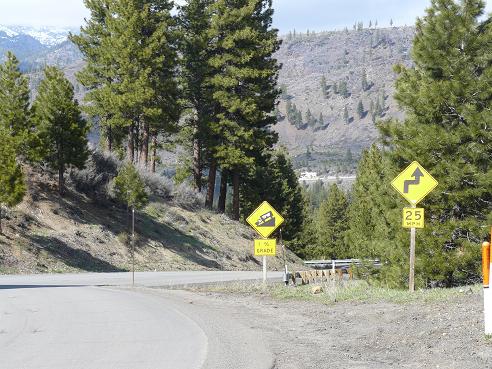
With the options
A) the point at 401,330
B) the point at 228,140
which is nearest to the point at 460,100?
the point at 401,330

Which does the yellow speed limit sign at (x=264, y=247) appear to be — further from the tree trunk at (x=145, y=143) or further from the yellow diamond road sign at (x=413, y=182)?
the tree trunk at (x=145, y=143)

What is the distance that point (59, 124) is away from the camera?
3334cm

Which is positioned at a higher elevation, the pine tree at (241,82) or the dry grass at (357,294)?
the pine tree at (241,82)

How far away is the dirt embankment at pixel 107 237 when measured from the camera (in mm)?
29391

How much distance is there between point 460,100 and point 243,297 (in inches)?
312

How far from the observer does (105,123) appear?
134ft

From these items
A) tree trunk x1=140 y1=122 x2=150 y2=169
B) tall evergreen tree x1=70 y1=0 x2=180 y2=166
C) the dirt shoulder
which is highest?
tall evergreen tree x1=70 y1=0 x2=180 y2=166

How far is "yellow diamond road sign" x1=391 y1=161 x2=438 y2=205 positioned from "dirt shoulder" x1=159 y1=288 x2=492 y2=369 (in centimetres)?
259

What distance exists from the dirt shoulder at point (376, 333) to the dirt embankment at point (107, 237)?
17.6 m

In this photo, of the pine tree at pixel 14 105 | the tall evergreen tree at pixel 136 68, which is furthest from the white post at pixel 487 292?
the tall evergreen tree at pixel 136 68

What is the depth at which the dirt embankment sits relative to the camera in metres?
29.4

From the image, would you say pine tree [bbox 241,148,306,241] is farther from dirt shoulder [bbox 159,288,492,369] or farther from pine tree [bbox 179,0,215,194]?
dirt shoulder [bbox 159,288,492,369]

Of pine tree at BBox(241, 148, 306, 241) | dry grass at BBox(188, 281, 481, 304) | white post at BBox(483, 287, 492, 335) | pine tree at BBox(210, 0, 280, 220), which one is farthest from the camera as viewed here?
pine tree at BBox(241, 148, 306, 241)

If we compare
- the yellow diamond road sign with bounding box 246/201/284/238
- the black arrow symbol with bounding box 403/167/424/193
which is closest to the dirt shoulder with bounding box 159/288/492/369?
the black arrow symbol with bounding box 403/167/424/193
